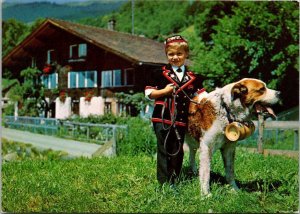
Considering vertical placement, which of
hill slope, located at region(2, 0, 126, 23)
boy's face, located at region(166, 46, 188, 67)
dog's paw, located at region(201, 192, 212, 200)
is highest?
hill slope, located at region(2, 0, 126, 23)

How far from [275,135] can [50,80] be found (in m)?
4.73

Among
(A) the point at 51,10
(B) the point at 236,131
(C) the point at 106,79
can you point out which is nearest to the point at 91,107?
(C) the point at 106,79

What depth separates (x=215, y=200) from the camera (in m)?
3.36

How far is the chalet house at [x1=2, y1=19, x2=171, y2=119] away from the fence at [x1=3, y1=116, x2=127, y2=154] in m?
0.23

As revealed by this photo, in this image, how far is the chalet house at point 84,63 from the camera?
8.51 metres

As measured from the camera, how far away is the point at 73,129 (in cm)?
894

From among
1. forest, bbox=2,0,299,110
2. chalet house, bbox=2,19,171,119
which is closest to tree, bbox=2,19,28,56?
forest, bbox=2,0,299,110

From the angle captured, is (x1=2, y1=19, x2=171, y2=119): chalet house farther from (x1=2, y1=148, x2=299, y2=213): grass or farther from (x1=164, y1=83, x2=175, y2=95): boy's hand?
(x1=164, y1=83, x2=175, y2=95): boy's hand

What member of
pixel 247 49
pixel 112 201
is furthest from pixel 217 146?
pixel 247 49

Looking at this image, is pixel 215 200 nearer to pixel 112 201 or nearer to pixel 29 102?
pixel 112 201

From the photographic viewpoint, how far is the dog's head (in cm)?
322

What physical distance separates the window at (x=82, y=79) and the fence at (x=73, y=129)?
772 mm

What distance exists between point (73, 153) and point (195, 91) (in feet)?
18.2

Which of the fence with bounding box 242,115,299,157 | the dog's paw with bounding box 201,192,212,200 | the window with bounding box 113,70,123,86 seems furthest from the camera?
the window with bounding box 113,70,123,86
